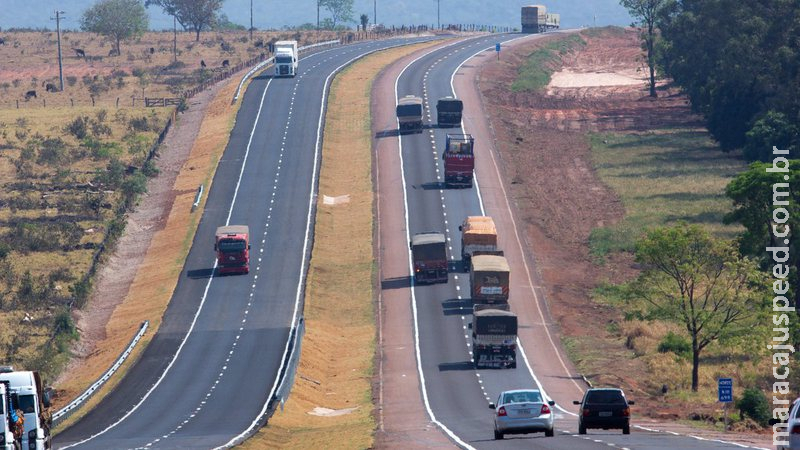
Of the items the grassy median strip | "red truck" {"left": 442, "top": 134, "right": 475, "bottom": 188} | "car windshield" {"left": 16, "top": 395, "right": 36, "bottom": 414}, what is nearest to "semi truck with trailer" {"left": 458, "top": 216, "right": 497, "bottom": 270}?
the grassy median strip

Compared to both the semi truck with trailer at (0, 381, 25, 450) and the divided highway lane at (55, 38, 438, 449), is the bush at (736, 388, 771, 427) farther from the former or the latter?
the semi truck with trailer at (0, 381, 25, 450)

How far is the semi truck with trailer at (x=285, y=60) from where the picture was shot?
6294 inches

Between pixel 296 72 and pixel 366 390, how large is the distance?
98.1 m

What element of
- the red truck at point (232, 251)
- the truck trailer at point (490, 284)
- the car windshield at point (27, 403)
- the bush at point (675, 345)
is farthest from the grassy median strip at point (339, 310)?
the bush at point (675, 345)

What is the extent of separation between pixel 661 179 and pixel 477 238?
122 feet

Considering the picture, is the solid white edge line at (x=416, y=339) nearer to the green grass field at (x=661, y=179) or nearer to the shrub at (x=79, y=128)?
the green grass field at (x=661, y=179)

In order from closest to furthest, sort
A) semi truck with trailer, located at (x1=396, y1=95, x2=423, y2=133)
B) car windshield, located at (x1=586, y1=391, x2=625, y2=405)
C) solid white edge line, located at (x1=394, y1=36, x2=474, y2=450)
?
car windshield, located at (x1=586, y1=391, x2=625, y2=405) < solid white edge line, located at (x1=394, y1=36, x2=474, y2=450) < semi truck with trailer, located at (x1=396, y1=95, x2=423, y2=133)

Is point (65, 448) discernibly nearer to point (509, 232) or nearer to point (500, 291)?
point (500, 291)

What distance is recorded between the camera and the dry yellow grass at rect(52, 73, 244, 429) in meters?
78.4

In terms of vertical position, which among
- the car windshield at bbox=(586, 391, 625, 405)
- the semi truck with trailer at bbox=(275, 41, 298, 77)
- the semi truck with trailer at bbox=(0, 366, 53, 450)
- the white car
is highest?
the semi truck with trailer at bbox=(275, 41, 298, 77)

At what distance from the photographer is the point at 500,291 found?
8438 cm

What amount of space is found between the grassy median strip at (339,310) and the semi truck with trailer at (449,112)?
735cm

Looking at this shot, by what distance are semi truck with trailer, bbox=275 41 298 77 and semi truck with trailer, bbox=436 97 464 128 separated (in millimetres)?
29069

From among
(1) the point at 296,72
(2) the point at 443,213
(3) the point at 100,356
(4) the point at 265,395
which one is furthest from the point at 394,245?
(1) the point at 296,72
